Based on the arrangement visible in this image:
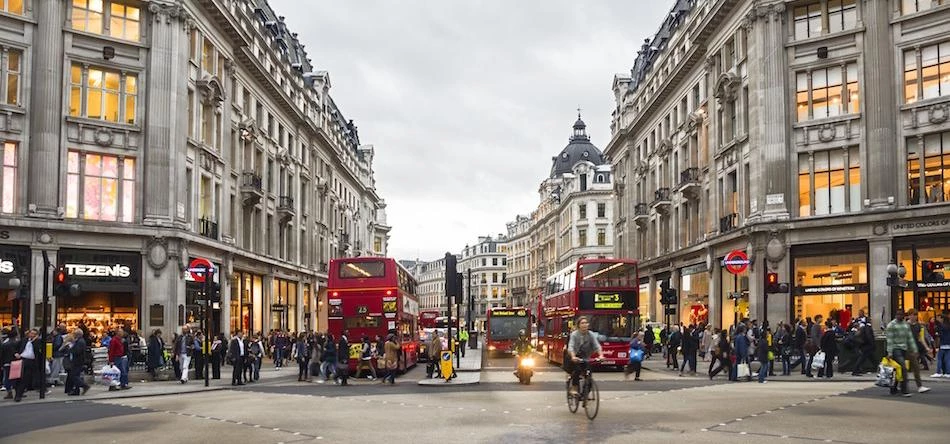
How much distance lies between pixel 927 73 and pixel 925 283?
794 cm

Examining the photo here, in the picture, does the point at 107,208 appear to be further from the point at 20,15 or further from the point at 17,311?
the point at 20,15

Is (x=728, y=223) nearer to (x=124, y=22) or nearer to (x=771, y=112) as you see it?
(x=771, y=112)

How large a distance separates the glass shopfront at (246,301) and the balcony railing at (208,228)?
3.41 m

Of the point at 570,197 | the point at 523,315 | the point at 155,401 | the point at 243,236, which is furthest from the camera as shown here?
the point at 570,197

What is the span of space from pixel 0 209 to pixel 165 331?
25.2 feet

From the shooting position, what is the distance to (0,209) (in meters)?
34.9

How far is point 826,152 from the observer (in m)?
39.3

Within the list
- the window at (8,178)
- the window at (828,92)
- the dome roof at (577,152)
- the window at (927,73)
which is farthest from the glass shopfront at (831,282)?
the dome roof at (577,152)

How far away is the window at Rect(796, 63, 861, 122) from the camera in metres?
38.6

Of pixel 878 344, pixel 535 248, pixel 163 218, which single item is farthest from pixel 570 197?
pixel 878 344

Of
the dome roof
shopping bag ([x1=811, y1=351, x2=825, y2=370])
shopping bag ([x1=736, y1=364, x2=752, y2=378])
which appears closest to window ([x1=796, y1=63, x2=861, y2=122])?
shopping bag ([x1=811, y1=351, x2=825, y2=370])

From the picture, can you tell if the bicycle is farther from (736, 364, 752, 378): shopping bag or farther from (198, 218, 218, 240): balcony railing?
(198, 218, 218, 240): balcony railing

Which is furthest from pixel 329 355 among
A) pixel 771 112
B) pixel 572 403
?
pixel 771 112

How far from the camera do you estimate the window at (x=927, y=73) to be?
3584 cm
